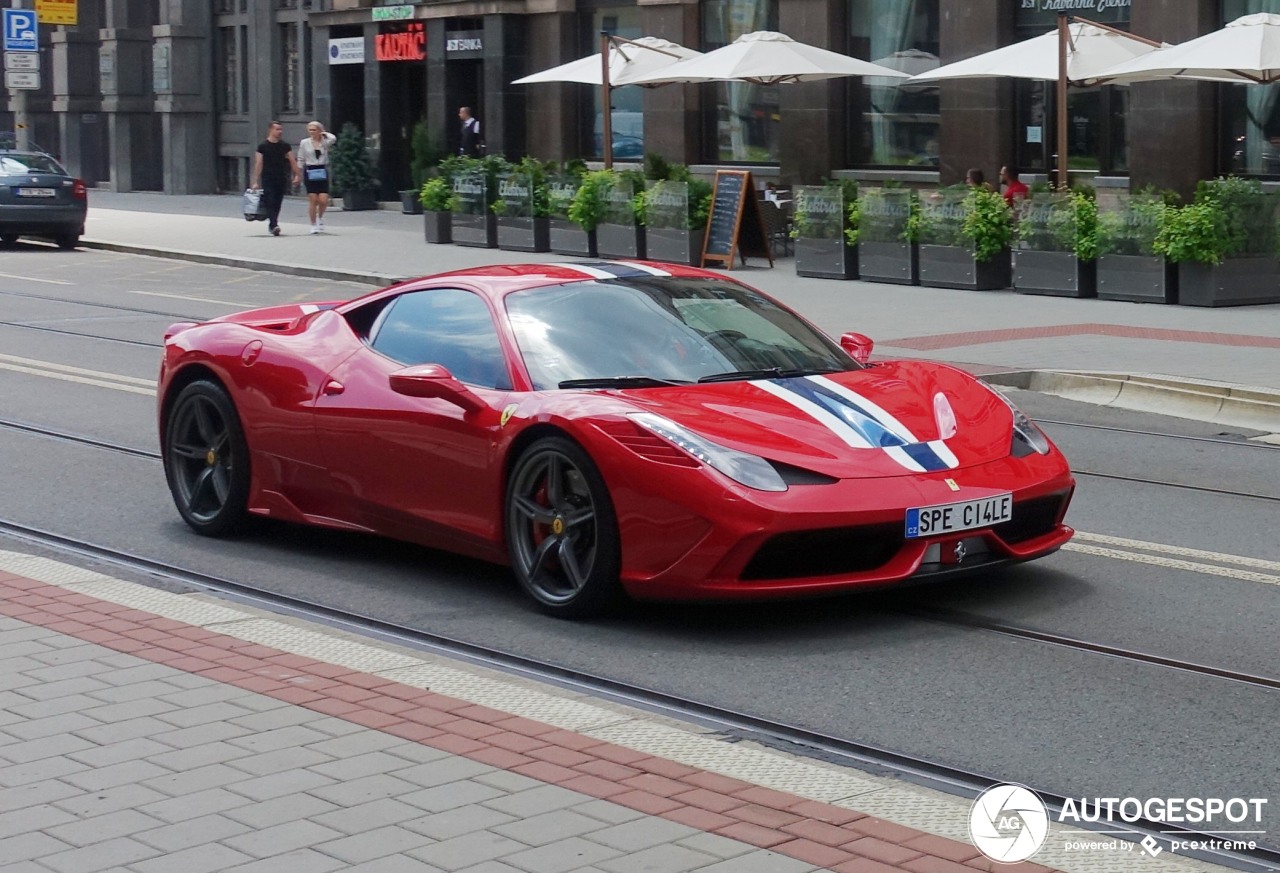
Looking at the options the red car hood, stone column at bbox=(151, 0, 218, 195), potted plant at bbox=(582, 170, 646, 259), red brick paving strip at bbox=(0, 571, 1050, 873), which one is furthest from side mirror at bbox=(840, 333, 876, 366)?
stone column at bbox=(151, 0, 218, 195)

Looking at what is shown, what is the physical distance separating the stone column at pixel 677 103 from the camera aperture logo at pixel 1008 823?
28.7 meters

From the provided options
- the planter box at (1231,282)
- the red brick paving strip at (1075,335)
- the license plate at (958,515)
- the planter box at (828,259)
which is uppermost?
the planter box at (828,259)

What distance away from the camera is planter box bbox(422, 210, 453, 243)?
Answer: 96.5 ft

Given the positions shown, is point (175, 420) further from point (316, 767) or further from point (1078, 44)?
point (1078, 44)

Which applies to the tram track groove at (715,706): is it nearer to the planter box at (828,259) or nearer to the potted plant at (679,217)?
the planter box at (828,259)

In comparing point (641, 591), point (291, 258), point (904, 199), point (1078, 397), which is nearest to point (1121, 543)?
point (641, 591)

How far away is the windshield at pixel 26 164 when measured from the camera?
30.0 metres

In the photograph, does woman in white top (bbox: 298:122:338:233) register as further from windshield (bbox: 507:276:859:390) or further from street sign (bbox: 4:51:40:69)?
windshield (bbox: 507:276:859:390)

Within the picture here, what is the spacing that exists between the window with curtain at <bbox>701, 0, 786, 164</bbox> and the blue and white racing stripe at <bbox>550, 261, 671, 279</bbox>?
23.6 metres

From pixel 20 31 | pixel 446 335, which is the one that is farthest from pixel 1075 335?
pixel 20 31

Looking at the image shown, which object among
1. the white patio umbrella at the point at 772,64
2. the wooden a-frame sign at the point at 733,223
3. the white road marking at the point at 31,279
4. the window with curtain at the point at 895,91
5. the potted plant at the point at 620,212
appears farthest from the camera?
the window with curtain at the point at 895,91

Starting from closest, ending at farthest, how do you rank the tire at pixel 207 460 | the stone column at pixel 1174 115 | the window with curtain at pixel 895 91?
the tire at pixel 207 460 → the stone column at pixel 1174 115 → the window with curtain at pixel 895 91

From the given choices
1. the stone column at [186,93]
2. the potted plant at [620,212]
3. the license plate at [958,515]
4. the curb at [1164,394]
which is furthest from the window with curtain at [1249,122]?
the stone column at [186,93]

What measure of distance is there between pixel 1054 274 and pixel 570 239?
26.8 feet
